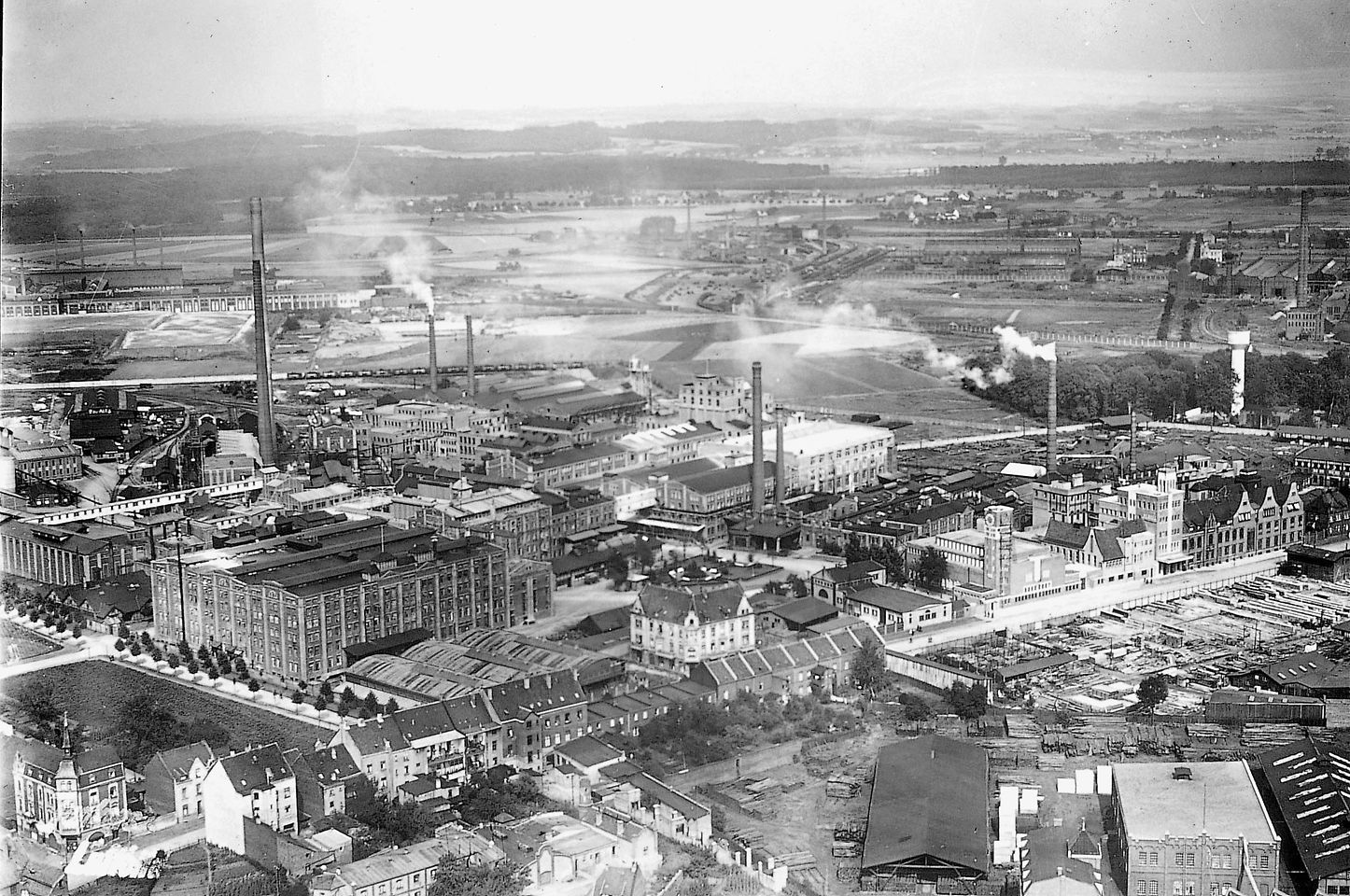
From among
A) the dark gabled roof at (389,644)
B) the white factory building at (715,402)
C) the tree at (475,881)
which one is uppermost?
the white factory building at (715,402)

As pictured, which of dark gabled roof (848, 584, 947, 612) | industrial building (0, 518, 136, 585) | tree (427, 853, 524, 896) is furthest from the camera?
industrial building (0, 518, 136, 585)

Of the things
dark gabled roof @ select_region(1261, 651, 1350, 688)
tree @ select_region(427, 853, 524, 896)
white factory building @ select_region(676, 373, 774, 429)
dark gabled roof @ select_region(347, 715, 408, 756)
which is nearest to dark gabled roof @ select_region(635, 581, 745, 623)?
dark gabled roof @ select_region(347, 715, 408, 756)

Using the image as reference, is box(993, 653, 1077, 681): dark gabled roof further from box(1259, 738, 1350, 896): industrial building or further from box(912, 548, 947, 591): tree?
box(1259, 738, 1350, 896): industrial building

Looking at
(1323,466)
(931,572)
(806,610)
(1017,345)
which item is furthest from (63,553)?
(1017,345)

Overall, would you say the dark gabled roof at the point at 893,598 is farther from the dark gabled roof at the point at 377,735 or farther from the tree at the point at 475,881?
the tree at the point at 475,881

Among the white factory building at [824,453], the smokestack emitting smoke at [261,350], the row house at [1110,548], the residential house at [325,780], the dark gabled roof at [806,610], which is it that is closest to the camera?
the residential house at [325,780]

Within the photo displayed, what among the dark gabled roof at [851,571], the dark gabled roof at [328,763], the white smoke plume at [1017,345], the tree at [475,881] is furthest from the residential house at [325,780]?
the white smoke plume at [1017,345]

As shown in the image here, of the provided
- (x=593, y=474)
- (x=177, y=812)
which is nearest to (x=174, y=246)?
(x=593, y=474)
